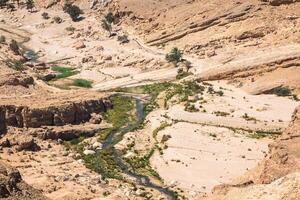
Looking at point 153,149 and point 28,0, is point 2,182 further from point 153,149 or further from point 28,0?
point 28,0

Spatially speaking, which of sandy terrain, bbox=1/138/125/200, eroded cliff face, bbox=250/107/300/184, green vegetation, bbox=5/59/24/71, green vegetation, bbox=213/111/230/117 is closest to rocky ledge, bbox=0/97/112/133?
sandy terrain, bbox=1/138/125/200

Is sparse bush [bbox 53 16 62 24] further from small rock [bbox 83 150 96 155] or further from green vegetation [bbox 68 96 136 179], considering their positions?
small rock [bbox 83 150 96 155]

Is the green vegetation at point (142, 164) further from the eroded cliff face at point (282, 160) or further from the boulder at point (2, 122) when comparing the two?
the eroded cliff face at point (282, 160)

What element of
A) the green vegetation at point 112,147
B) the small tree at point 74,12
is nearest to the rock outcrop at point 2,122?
the green vegetation at point 112,147

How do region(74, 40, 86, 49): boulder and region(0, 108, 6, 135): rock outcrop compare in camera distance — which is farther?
region(74, 40, 86, 49): boulder

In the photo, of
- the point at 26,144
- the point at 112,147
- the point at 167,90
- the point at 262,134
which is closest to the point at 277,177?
the point at 26,144

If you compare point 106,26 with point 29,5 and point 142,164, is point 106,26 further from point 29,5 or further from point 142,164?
point 142,164

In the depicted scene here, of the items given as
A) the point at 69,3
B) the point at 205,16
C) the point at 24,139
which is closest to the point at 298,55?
the point at 205,16
